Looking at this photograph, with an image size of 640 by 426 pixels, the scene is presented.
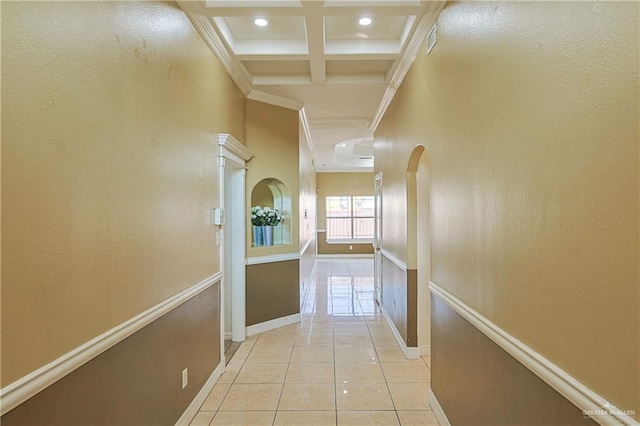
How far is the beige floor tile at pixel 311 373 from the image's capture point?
3.04 metres

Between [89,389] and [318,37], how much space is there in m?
2.74

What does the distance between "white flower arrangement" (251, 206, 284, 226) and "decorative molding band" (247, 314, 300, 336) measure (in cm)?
126

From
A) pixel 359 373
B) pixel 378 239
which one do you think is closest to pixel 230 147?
pixel 359 373

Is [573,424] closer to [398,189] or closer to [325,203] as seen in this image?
[398,189]

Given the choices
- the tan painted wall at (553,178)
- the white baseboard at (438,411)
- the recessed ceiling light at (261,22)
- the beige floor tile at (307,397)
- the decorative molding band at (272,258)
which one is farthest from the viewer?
the decorative molding band at (272,258)

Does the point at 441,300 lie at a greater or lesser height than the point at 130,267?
lesser

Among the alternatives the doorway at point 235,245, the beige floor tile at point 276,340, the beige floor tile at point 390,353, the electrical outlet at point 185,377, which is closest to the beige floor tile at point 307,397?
the electrical outlet at point 185,377

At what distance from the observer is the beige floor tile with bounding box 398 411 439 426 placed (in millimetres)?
2404

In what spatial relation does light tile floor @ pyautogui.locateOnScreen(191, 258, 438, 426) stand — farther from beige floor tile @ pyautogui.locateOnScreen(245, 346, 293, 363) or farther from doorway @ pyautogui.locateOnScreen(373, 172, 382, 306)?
doorway @ pyautogui.locateOnScreen(373, 172, 382, 306)

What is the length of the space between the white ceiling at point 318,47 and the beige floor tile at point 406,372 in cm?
286

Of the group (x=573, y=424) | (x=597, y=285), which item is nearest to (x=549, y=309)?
(x=597, y=285)

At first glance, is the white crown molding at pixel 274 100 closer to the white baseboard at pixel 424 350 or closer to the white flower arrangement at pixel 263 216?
the white flower arrangement at pixel 263 216

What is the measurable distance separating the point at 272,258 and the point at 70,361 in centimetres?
310

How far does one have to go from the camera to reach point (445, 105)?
87.6 inches
